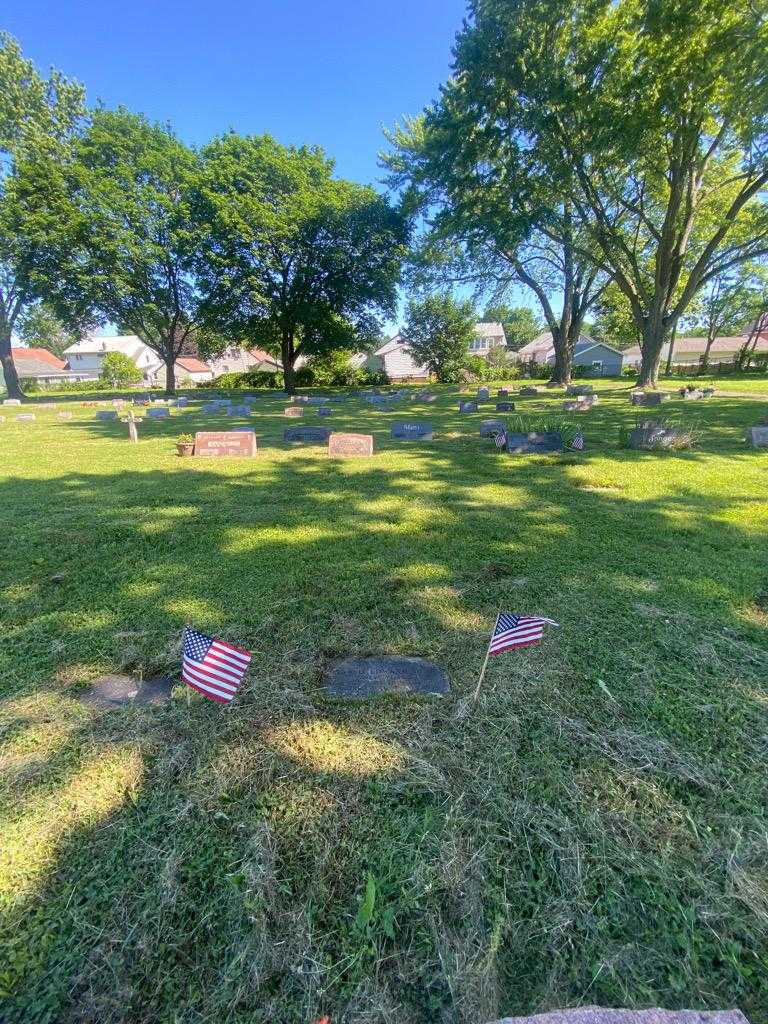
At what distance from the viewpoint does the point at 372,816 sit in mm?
1736

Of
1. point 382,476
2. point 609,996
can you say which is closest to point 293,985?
point 609,996

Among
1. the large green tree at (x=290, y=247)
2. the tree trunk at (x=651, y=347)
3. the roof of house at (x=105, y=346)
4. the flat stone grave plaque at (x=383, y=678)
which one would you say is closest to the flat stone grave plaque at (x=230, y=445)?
the flat stone grave plaque at (x=383, y=678)

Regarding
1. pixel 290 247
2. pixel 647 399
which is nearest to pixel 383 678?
pixel 647 399

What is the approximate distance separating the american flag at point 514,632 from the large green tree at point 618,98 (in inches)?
617

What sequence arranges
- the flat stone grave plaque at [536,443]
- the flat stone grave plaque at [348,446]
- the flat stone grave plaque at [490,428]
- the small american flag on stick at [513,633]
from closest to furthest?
the small american flag on stick at [513,633] < the flat stone grave plaque at [536,443] < the flat stone grave plaque at [348,446] < the flat stone grave plaque at [490,428]

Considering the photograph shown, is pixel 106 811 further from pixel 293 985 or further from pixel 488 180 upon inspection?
pixel 488 180

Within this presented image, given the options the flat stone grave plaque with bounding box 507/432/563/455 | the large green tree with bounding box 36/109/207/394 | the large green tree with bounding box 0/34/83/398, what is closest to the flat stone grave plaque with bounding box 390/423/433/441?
the flat stone grave plaque with bounding box 507/432/563/455

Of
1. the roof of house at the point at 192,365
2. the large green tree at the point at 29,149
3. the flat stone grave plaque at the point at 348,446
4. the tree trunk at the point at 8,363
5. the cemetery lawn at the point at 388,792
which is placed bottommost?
the cemetery lawn at the point at 388,792

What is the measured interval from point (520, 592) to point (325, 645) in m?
1.52

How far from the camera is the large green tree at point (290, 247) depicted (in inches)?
965

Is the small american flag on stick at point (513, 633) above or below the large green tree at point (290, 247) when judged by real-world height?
below

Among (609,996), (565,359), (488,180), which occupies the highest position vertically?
(488,180)

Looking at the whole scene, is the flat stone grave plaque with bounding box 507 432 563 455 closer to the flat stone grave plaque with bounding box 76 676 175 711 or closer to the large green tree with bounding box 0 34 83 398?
the flat stone grave plaque with bounding box 76 676 175 711

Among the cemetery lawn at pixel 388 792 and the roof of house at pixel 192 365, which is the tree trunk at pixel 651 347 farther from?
the roof of house at pixel 192 365
